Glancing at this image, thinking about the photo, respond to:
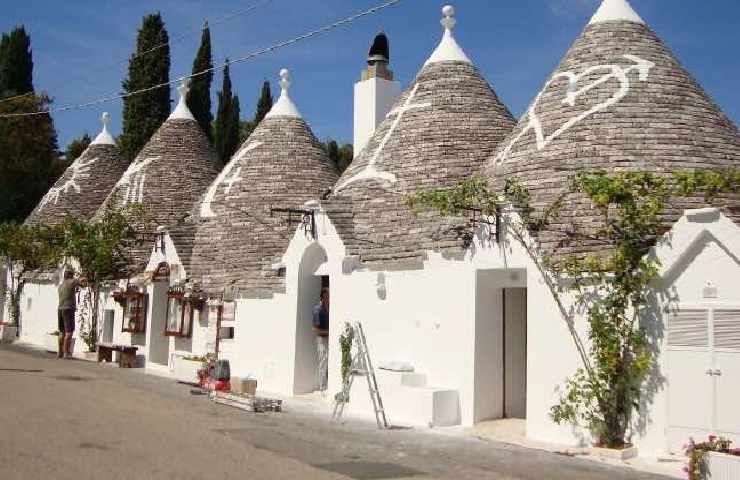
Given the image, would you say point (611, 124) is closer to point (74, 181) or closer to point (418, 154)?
point (418, 154)

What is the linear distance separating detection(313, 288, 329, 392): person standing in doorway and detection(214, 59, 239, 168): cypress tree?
2983cm

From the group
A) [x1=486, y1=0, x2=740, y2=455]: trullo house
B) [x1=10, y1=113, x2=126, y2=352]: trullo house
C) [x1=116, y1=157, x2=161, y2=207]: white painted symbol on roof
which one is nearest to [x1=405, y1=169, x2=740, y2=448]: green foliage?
[x1=486, y1=0, x2=740, y2=455]: trullo house

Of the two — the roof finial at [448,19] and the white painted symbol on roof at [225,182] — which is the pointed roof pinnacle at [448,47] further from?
the white painted symbol on roof at [225,182]

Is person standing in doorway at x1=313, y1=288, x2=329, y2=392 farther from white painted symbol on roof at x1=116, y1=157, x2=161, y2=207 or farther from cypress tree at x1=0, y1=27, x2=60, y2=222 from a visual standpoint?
cypress tree at x1=0, y1=27, x2=60, y2=222

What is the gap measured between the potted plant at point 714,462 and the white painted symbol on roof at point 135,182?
2004cm

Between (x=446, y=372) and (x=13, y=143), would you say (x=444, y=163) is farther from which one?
(x=13, y=143)

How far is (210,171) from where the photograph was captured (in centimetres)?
2639

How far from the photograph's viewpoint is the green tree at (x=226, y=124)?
45.2 m

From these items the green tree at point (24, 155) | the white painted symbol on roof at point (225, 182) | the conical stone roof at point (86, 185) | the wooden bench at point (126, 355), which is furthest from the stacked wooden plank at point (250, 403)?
the green tree at point (24, 155)

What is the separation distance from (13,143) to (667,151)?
121ft

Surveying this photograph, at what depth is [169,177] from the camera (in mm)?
25625

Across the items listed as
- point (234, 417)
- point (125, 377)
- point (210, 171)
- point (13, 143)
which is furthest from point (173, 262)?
point (13, 143)

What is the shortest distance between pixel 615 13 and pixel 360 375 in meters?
8.30

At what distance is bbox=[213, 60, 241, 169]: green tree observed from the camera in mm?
45188
